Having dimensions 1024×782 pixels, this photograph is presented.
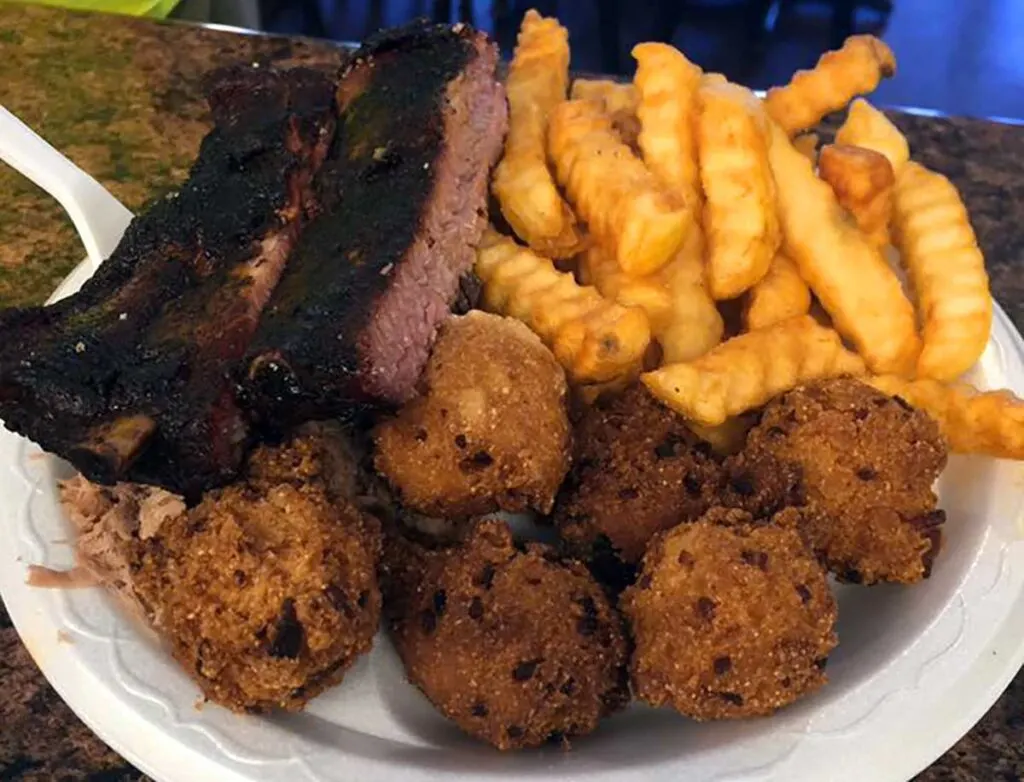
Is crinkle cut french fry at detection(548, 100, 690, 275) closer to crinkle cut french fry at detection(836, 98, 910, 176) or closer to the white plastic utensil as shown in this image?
crinkle cut french fry at detection(836, 98, 910, 176)

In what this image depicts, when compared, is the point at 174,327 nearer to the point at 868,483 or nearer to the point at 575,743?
the point at 575,743

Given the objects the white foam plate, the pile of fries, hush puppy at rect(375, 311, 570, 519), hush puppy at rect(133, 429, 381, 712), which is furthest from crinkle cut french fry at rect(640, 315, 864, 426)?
hush puppy at rect(133, 429, 381, 712)

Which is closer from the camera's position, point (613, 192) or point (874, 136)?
point (613, 192)

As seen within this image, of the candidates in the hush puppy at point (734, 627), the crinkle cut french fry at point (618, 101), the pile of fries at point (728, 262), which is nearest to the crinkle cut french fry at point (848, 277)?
the pile of fries at point (728, 262)

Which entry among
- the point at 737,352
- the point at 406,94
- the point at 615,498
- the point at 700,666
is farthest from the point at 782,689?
the point at 406,94

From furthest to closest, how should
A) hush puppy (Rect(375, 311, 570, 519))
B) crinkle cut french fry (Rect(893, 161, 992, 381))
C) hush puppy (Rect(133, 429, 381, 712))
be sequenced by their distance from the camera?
crinkle cut french fry (Rect(893, 161, 992, 381)), hush puppy (Rect(375, 311, 570, 519)), hush puppy (Rect(133, 429, 381, 712))

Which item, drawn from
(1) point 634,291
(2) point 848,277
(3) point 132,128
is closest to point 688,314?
(1) point 634,291

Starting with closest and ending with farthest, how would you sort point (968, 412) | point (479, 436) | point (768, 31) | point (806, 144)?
point (479, 436)
point (968, 412)
point (806, 144)
point (768, 31)
